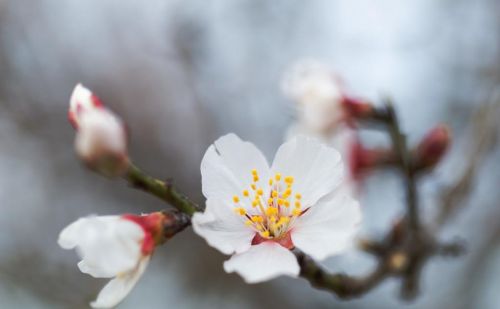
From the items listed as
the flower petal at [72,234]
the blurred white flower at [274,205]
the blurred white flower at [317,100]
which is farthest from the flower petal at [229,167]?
the blurred white flower at [317,100]

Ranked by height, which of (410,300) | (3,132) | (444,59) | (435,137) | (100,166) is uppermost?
(444,59)

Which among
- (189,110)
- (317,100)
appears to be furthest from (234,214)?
A: (189,110)

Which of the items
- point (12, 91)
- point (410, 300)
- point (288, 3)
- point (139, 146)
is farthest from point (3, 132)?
point (410, 300)

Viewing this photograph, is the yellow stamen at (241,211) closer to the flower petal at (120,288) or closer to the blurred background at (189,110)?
the flower petal at (120,288)

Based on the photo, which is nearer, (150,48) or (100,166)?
(100,166)

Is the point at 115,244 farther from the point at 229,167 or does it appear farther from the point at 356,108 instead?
the point at 356,108

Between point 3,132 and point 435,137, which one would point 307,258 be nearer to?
point 435,137

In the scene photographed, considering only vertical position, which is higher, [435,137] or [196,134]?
[196,134]

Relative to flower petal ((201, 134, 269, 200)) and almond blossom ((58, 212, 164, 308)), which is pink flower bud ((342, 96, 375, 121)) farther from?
almond blossom ((58, 212, 164, 308))
